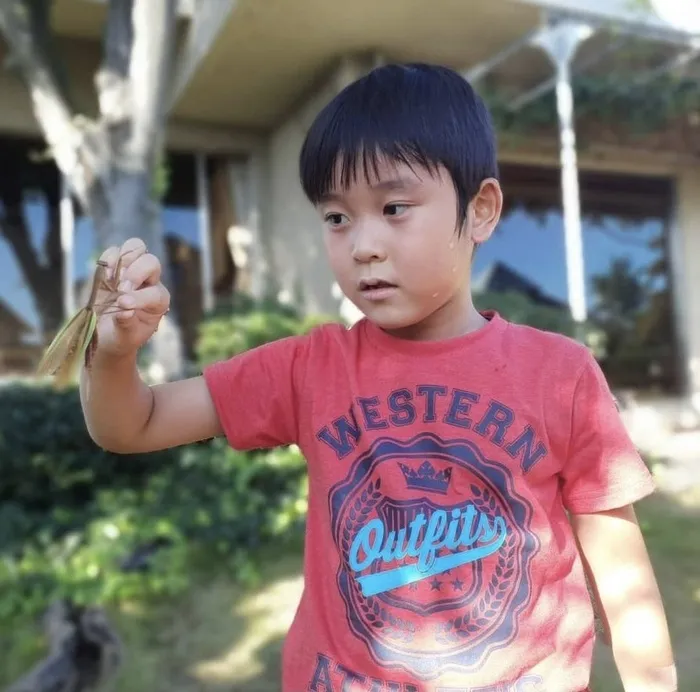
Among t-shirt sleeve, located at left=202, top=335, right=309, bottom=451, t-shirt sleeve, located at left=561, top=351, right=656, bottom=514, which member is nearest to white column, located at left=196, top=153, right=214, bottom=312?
t-shirt sleeve, located at left=202, top=335, right=309, bottom=451

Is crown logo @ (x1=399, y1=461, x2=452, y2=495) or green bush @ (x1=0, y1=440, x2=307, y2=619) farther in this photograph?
green bush @ (x1=0, y1=440, x2=307, y2=619)

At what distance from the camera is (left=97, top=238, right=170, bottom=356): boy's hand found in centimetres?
97

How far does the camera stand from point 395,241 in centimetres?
104

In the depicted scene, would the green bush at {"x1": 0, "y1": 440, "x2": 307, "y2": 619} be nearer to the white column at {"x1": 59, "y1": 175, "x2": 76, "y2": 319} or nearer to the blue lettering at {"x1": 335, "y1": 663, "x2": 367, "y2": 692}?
the blue lettering at {"x1": 335, "y1": 663, "x2": 367, "y2": 692}

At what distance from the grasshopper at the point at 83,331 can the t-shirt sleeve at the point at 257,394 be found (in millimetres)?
230

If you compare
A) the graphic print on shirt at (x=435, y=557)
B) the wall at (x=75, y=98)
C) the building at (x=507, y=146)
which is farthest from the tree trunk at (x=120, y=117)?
the graphic print on shirt at (x=435, y=557)

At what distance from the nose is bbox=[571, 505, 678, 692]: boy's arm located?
53cm

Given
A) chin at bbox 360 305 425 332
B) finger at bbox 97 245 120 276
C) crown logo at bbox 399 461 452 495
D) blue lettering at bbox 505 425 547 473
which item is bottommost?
crown logo at bbox 399 461 452 495

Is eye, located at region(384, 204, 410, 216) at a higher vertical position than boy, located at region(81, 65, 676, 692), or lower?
higher

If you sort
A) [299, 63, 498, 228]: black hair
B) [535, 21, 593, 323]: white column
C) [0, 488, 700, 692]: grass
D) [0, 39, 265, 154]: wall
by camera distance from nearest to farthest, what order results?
[299, 63, 498, 228]: black hair < [0, 488, 700, 692]: grass < [535, 21, 593, 323]: white column < [0, 39, 265, 154]: wall

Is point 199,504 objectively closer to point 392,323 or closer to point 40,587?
point 40,587

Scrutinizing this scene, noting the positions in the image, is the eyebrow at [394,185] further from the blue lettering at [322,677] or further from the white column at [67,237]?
the white column at [67,237]

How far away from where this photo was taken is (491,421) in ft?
3.55

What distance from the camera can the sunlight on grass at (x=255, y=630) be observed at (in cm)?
272
